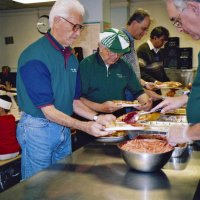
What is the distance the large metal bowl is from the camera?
50.6 inches

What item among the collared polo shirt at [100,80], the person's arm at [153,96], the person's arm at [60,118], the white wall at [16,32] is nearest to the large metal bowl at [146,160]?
the person's arm at [60,118]

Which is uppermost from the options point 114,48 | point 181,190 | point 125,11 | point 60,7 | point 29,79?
point 125,11

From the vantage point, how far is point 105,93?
2.38 meters

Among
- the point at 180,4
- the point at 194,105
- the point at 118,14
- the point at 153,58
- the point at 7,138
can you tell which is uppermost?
the point at 118,14

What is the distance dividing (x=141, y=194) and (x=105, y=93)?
1308mm

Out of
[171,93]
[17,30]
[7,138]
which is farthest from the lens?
[17,30]

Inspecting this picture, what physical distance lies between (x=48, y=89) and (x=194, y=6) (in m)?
0.86

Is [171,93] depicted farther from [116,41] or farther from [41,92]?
[41,92]

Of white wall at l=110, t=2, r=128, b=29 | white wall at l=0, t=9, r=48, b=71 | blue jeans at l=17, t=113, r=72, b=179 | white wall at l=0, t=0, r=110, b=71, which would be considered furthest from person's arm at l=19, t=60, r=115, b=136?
white wall at l=0, t=9, r=48, b=71

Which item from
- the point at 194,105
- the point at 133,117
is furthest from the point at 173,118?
the point at 194,105

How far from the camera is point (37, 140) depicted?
1.75m

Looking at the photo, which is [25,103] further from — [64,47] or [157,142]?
[157,142]

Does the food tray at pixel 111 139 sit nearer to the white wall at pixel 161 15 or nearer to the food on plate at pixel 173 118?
the food on plate at pixel 173 118

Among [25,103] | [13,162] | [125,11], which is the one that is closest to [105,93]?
[25,103]
